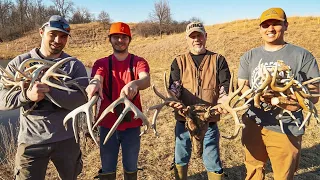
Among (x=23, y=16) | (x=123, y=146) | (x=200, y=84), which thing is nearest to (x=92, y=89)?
(x=123, y=146)

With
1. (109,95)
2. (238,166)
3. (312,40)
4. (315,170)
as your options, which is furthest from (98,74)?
(312,40)

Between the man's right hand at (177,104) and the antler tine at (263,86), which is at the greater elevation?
the antler tine at (263,86)

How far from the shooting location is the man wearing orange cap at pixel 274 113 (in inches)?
137

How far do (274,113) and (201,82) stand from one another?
1.12m

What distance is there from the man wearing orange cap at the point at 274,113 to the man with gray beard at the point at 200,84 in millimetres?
400

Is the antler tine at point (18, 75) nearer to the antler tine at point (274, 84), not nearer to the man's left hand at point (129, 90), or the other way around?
the man's left hand at point (129, 90)

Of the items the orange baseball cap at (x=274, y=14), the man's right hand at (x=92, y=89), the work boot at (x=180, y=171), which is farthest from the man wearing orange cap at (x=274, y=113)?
the man's right hand at (x=92, y=89)

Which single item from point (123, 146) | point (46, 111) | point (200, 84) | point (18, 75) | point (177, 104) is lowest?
point (123, 146)

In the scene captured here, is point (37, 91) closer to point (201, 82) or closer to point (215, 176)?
point (201, 82)

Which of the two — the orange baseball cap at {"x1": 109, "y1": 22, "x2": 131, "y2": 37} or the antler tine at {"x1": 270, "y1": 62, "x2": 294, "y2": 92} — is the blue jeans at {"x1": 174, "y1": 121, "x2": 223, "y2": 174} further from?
the orange baseball cap at {"x1": 109, "y1": 22, "x2": 131, "y2": 37}

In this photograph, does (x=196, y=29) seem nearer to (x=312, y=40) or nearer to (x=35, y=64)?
(x=35, y=64)

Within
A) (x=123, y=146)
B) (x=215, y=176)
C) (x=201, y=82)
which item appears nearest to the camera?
(x=123, y=146)

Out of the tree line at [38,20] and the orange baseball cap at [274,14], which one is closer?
the orange baseball cap at [274,14]

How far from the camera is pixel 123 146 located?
13.1ft
